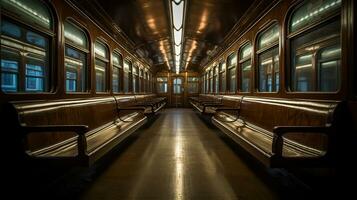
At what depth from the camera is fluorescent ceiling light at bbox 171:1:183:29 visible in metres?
5.51

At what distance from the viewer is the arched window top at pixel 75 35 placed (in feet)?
11.2

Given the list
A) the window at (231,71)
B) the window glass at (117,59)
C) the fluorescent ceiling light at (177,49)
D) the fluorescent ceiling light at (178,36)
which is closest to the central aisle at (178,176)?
the window glass at (117,59)

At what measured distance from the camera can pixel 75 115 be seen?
130 inches

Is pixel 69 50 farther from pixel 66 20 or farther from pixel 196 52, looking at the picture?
pixel 196 52

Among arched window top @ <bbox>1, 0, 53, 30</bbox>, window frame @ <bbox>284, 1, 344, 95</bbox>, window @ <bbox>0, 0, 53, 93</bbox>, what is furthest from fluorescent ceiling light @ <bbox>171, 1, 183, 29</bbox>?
window @ <bbox>0, 0, 53, 93</bbox>

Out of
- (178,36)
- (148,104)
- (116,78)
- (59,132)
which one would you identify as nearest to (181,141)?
(116,78)

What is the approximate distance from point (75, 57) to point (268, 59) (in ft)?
9.41

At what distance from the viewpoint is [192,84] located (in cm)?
1728

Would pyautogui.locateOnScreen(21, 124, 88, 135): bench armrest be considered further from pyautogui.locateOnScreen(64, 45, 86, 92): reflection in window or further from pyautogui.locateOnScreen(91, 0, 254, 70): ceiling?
pyautogui.locateOnScreen(91, 0, 254, 70): ceiling

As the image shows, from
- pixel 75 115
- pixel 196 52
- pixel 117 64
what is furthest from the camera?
pixel 196 52

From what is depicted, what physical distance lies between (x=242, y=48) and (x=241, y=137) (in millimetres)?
3048

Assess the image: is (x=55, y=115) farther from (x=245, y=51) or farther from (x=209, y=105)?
(x=209, y=105)

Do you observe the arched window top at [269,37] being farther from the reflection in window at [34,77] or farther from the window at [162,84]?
the window at [162,84]

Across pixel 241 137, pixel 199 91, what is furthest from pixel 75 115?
pixel 199 91
